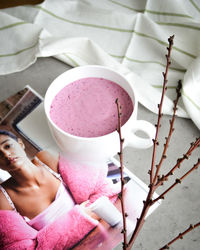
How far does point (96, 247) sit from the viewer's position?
503mm

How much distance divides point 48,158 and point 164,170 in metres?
0.21

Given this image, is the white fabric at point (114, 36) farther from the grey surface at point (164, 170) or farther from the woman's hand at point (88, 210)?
the woman's hand at point (88, 210)

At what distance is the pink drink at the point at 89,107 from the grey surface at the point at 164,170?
0.10 meters

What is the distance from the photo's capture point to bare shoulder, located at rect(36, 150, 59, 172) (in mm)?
583

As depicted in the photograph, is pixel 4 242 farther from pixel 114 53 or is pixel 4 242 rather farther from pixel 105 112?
pixel 114 53

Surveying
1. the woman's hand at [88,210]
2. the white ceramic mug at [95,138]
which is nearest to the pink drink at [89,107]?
the white ceramic mug at [95,138]

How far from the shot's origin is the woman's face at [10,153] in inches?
22.7

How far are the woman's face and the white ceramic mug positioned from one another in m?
0.08

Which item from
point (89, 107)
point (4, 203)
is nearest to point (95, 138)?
point (89, 107)

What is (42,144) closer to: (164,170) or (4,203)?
(4,203)

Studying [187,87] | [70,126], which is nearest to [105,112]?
[70,126]

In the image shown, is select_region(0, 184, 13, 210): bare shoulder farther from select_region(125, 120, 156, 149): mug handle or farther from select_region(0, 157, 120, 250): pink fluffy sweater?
select_region(125, 120, 156, 149): mug handle

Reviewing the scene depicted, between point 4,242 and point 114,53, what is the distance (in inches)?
18.0

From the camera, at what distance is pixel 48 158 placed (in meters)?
0.59
